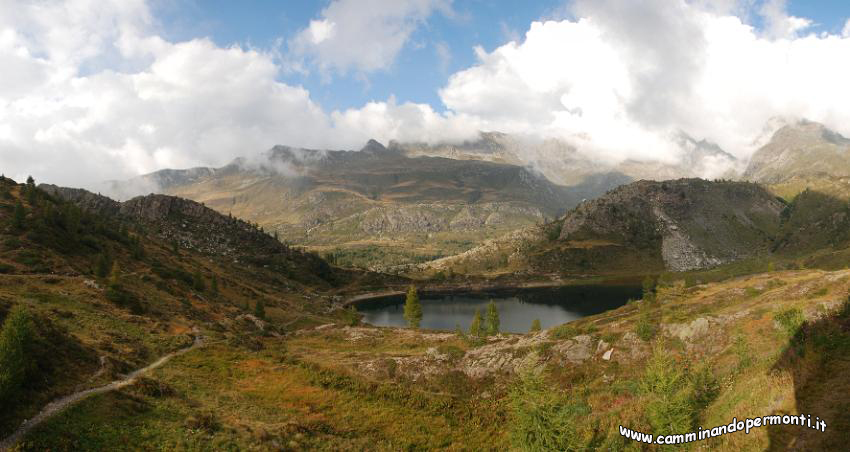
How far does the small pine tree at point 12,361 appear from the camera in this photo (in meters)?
25.1

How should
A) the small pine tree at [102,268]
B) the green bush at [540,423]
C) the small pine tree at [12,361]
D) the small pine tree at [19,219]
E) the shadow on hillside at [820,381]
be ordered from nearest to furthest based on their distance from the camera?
the shadow on hillside at [820,381]
the green bush at [540,423]
the small pine tree at [12,361]
the small pine tree at [102,268]
the small pine tree at [19,219]

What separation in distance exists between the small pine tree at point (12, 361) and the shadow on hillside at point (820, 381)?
3938 cm

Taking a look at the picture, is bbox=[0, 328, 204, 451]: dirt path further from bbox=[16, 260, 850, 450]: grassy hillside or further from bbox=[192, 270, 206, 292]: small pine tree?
bbox=[192, 270, 206, 292]: small pine tree

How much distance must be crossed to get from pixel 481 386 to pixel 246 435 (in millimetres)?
26457

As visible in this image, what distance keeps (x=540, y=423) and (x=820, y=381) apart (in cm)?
1341

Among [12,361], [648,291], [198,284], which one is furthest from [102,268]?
[648,291]

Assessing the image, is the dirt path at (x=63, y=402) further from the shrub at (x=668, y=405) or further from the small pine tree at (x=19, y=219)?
the small pine tree at (x=19, y=219)

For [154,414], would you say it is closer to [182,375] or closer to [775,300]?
[182,375]

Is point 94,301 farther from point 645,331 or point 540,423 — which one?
point 645,331

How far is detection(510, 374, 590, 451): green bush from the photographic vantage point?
64.4 ft

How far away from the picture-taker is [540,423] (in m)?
19.9

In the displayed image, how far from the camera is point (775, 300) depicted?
5144cm

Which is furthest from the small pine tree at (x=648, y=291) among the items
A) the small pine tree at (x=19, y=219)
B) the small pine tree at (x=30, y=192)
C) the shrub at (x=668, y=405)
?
the small pine tree at (x=30, y=192)

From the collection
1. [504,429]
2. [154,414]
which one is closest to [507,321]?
[504,429]
